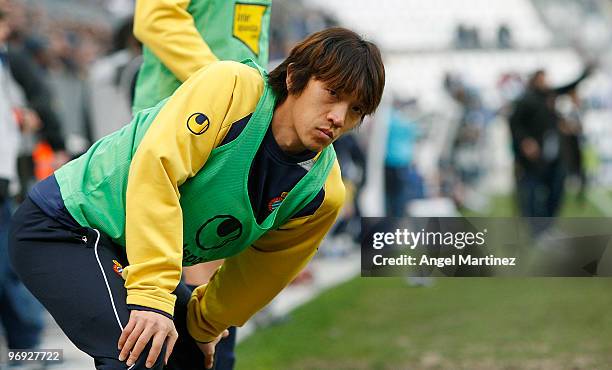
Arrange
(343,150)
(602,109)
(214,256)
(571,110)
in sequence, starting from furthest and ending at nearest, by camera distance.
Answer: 1. (602,109)
2. (571,110)
3. (343,150)
4. (214,256)

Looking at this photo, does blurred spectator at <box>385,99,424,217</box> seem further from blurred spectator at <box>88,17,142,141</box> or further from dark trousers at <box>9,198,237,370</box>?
dark trousers at <box>9,198,237,370</box>

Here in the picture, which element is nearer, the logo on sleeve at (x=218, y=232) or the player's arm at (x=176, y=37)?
the logo on sleeve at (x=218, y=232)

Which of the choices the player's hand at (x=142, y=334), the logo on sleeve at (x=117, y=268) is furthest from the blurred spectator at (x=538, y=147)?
the player's hand at (x=142, y=334)

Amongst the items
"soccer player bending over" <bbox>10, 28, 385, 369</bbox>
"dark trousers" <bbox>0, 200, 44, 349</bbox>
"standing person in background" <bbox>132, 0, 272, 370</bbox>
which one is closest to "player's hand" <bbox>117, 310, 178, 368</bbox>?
"soccer player bending over" <bbox>10, 28, 385, 369</bbox>

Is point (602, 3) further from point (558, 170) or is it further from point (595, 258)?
point (595, 258)

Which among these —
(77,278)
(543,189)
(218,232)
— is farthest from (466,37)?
(77,278)

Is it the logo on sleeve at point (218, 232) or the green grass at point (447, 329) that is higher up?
the logo on sleeve at point (218, 232)

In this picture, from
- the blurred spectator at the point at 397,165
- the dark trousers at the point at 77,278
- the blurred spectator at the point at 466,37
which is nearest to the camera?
the dark trousers at the point at 77,278

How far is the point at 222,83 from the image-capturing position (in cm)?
348

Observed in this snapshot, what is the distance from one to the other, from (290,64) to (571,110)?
50.9 feet

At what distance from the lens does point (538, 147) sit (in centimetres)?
1358

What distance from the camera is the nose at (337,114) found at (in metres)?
3.45

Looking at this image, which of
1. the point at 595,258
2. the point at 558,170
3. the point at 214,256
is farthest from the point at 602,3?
the point at 214,256

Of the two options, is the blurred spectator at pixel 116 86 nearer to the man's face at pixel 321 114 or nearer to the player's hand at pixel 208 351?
the player's hand at pixel 208 351
